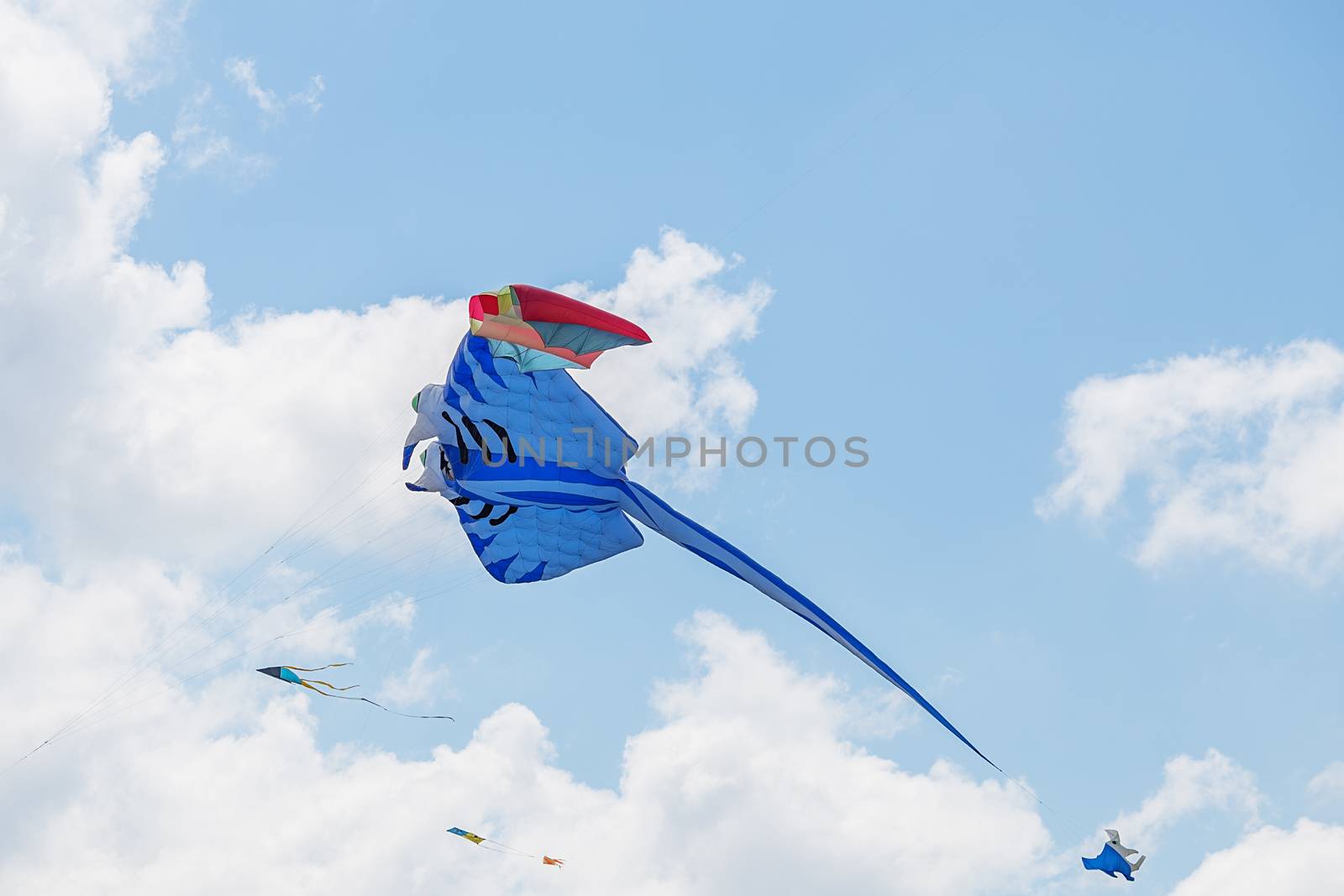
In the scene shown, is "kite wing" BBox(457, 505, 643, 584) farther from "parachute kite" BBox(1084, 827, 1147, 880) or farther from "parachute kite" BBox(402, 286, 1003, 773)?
"parachute kite" BBox(1084, 827, 1147, 880)

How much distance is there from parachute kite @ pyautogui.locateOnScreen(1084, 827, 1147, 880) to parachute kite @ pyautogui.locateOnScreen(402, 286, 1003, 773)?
7.68 ft

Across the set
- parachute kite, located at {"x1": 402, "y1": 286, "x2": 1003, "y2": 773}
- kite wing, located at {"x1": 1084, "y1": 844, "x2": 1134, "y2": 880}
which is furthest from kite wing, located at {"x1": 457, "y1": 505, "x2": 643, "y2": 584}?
kite wing, located at {"x1": 1084, "y1": 844, "x2": 1134, "y2": 880}

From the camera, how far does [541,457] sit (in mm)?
23469

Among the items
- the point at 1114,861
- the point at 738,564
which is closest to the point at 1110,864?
Answer: the point at 1114,861

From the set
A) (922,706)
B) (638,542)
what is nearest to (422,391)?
(638,542)

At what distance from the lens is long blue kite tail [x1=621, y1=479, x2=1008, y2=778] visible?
22.1 meters

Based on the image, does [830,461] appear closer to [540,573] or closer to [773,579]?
[773,579]

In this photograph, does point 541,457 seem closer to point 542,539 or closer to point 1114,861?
point 542,539

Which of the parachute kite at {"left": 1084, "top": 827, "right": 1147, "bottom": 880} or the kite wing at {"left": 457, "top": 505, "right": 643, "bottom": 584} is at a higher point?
the kite wing at {"left": 457, "top": 505, "right": 643, "bottom": 584}

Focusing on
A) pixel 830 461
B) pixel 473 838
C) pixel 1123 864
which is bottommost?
pixel 1123 864

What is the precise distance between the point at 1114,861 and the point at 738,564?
24.5 feet

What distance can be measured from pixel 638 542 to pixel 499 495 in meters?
2.77

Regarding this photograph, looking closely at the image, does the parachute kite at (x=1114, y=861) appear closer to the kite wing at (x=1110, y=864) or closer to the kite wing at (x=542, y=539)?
the kite wing at (x=1110, y=864)

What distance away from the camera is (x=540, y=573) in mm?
25562
